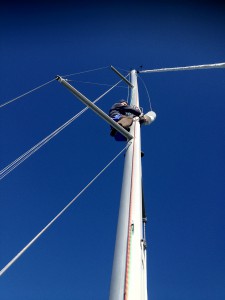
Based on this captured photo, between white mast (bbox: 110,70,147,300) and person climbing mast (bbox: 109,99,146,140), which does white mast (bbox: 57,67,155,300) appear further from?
person climbing mast (bbox: 109,99,146,140)

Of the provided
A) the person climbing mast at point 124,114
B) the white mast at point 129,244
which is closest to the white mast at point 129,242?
the white mast at point 129,244

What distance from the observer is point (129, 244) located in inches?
86.4

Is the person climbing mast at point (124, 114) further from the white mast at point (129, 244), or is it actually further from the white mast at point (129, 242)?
the white mast at point (129, 244)

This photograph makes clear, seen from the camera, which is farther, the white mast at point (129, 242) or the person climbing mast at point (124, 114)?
the person climbing mast at point (124, 114)

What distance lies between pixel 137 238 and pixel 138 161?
1.14 meters

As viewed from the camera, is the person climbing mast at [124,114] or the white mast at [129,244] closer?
the white mast at [129,244]

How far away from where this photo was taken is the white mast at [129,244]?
1924mm

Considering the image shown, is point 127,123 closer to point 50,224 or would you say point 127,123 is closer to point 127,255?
point 50,224

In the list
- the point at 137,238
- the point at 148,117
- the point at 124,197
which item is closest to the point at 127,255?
the point at 137,238

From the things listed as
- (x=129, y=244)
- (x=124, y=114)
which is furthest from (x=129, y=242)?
(x=124, y=114)

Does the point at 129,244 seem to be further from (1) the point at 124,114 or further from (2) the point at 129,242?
(1) the point at 124,114

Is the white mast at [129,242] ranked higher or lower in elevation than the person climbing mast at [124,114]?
lower

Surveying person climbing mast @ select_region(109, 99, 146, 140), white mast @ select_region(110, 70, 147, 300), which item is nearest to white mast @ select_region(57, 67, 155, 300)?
white mast @ select_region(110, 70, 147, 300)

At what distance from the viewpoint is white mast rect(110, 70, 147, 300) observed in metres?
1.92
